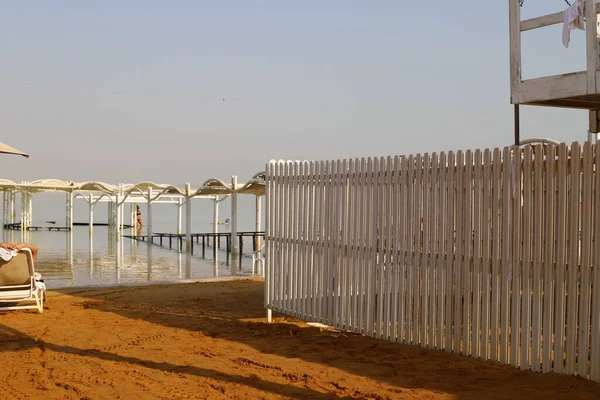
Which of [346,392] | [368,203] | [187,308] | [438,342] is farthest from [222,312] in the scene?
[346,392]

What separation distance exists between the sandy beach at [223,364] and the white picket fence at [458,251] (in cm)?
24

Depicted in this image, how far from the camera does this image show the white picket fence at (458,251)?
5.10 metres

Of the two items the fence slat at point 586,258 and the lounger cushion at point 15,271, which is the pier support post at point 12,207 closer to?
the lounger cushion at point 15,271

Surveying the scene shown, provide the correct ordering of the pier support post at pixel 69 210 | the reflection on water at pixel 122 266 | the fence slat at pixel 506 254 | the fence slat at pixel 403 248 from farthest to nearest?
the pier support post at pixel 69 210
the reflection on water at pixel 122 266
the fence slat at pixel 403 248
the fence slat at pixel 506 254

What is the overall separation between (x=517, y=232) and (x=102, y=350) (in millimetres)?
4052

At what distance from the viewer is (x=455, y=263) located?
5.99 metres

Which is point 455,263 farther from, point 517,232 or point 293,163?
point 293,163

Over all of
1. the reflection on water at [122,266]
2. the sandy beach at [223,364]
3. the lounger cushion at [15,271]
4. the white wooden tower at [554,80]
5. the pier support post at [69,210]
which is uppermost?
the white wooden tower at [554,80]

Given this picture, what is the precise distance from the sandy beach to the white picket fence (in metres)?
0.24

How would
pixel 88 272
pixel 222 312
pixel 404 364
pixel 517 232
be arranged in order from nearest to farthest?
pixel 517 232, pixel 404 364, pixel 222 312, pixel 88 272

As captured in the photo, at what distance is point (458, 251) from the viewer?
19.6 feet

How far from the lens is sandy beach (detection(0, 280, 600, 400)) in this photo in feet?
16.3

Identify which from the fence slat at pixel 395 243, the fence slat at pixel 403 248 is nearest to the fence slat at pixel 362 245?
the fence slat at pixel 395 243

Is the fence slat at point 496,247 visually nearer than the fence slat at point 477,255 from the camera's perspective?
Yes
